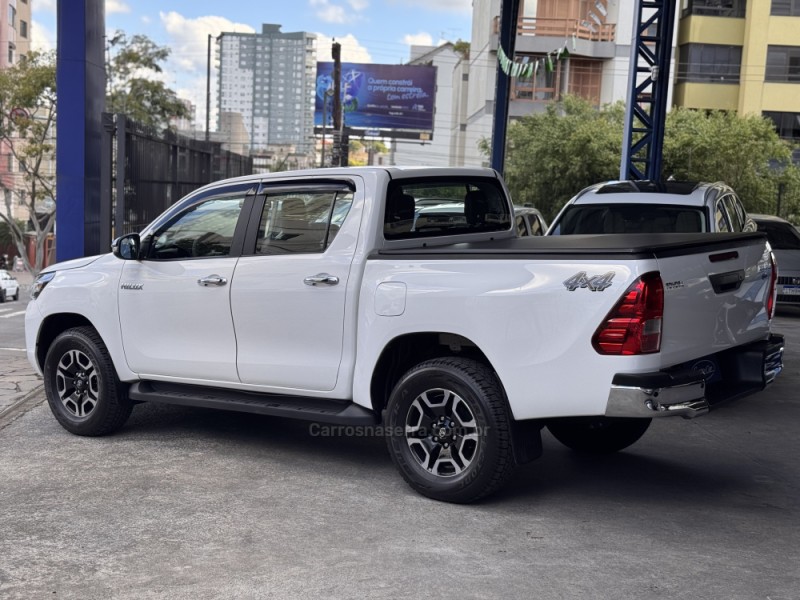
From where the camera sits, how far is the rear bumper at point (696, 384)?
5.04 meters

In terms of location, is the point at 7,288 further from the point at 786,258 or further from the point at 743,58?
the point at 743,58

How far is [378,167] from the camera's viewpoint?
6.25 meters

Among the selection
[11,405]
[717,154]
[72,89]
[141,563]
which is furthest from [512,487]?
[717,154]

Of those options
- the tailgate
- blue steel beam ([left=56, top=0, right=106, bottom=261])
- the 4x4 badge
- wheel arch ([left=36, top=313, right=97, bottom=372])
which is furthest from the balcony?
the 4x4 badge

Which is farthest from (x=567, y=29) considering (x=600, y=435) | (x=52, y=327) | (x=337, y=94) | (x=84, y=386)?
(x=84, y=386)

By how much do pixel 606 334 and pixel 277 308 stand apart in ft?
7.22

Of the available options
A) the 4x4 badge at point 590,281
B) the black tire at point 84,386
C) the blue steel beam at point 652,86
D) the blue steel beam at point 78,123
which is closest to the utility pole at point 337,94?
the blue steel beam at point 652,86

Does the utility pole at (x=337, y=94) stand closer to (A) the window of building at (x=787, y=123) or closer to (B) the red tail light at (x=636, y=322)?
(A) the window of building at (x=787, y=123)

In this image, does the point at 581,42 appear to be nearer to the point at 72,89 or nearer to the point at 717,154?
the point at 717,154

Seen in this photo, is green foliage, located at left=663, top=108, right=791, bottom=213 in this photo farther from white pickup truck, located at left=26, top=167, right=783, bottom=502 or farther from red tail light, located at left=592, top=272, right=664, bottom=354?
A: red tail light, located at left=592, top=272, right=664, bottom=354

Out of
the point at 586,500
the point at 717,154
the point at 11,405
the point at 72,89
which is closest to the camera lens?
the point at 586,500

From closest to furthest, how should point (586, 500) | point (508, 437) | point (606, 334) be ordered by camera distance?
point (606, 334), point (508, 437), point (586, 500)

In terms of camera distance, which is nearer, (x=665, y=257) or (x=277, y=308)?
(x=665, y=257)

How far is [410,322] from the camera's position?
18.9 ft
